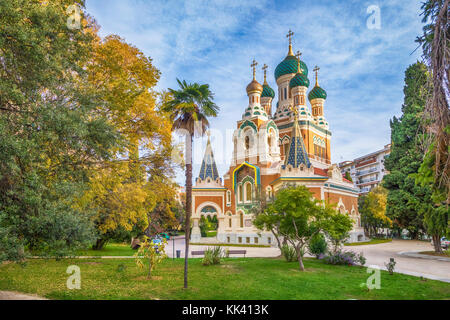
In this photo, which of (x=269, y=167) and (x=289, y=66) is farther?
(x=289, y=66)

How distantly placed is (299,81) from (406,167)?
64.6ft

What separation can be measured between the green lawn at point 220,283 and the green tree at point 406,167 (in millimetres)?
9932

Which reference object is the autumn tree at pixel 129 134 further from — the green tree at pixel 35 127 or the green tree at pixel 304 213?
the green tree at pixel 304 213

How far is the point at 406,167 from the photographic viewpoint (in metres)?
22.0

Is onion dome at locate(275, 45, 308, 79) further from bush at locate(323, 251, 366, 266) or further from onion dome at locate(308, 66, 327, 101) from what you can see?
bush at locate(323, 251, 366, 266)

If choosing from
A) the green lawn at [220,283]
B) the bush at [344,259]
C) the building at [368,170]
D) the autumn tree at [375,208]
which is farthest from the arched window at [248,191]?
the building at [368,170]

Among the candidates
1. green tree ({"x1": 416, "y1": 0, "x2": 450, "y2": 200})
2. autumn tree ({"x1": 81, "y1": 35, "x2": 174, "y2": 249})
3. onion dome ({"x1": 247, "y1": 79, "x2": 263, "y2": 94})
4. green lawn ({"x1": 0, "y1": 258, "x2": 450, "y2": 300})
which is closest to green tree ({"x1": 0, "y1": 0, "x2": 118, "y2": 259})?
green lawn ({"x1": 0, "y1": 258, "x2": 450, "y2": 300})

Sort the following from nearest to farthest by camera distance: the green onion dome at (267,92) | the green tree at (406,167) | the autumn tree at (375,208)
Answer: the green tree at (406,167)
the autumn tree at (375,208)
the green onion dome at (267,92)

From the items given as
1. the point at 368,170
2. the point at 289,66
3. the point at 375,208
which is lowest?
the point at 375,208

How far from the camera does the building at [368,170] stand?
63.5 meters

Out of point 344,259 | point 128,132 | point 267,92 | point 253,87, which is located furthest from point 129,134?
point 267,92

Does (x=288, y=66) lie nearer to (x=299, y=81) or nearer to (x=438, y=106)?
(x=299, y=81)

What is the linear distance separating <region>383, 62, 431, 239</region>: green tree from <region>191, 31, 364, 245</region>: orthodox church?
6.81 metres

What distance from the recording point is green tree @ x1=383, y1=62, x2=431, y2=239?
67.7 ft
